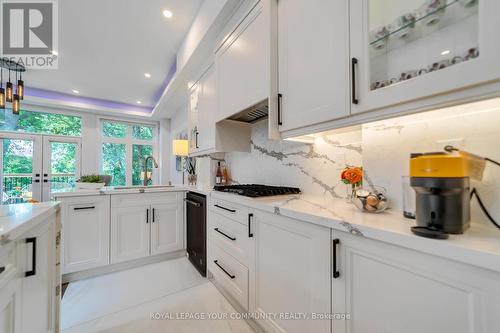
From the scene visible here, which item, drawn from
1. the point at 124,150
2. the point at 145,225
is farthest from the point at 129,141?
the point at 145,225

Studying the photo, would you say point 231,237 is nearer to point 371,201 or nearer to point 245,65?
point 371,201

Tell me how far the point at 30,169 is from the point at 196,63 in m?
5.04

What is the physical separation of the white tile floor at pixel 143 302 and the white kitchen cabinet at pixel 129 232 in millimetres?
192

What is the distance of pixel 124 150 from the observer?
5.70 meters

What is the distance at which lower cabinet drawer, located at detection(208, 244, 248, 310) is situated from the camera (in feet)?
4.79

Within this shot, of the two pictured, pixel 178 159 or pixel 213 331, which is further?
pixel 178 159

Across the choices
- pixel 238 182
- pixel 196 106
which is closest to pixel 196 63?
pixel 196 106

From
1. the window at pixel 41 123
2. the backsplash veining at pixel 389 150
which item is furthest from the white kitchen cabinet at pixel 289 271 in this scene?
the window at pixel 41 123

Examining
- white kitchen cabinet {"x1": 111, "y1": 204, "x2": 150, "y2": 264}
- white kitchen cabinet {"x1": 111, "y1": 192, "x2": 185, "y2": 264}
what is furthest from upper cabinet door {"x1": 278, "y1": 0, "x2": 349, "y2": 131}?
white kitchen cabinet {"x1": 111, "y1": 204, "x2": 150, "y2": 264}

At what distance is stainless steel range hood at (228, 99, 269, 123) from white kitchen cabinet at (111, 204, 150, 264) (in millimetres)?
1580

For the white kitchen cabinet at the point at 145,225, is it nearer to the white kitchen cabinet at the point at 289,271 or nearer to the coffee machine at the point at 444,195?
the white kitchen cabinet at the point at 289,271

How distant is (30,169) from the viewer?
4660 mm

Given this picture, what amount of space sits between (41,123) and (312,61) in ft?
21.3

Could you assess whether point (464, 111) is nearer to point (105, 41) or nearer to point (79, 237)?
point (79, 237)
